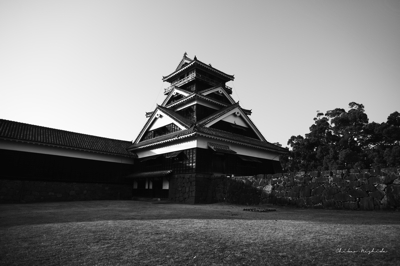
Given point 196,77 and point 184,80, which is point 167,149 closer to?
point 196,77

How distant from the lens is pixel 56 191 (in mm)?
20125

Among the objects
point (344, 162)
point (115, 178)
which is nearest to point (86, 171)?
point (115, 178)

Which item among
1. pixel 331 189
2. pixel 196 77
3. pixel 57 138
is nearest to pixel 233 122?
pixel 196 77

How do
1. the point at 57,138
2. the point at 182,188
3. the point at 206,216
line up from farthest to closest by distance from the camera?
the point at 57,138
the point at 182,188
the point at 206,216

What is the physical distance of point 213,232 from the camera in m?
5.66

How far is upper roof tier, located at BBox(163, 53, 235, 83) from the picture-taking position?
26.5 metres

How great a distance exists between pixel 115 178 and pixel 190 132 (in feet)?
33.9

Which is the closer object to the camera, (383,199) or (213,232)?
(213,232)

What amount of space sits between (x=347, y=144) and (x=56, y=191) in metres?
36.9

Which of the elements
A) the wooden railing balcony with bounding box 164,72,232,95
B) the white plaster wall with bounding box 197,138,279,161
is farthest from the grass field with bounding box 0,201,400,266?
the wooden railing balcony with bounding box 164,72,232,95

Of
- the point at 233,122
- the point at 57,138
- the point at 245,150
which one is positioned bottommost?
the point at 245,150

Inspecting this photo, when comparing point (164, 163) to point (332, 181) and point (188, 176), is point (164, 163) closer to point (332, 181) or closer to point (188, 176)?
point (188, 176)

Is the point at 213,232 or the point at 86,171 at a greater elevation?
the point at 86,171

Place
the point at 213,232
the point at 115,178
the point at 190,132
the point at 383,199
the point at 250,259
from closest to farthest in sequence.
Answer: the point at 250,259
the point at 213,232
the point at 383,199
the point at 190,132
the point at 115,178
